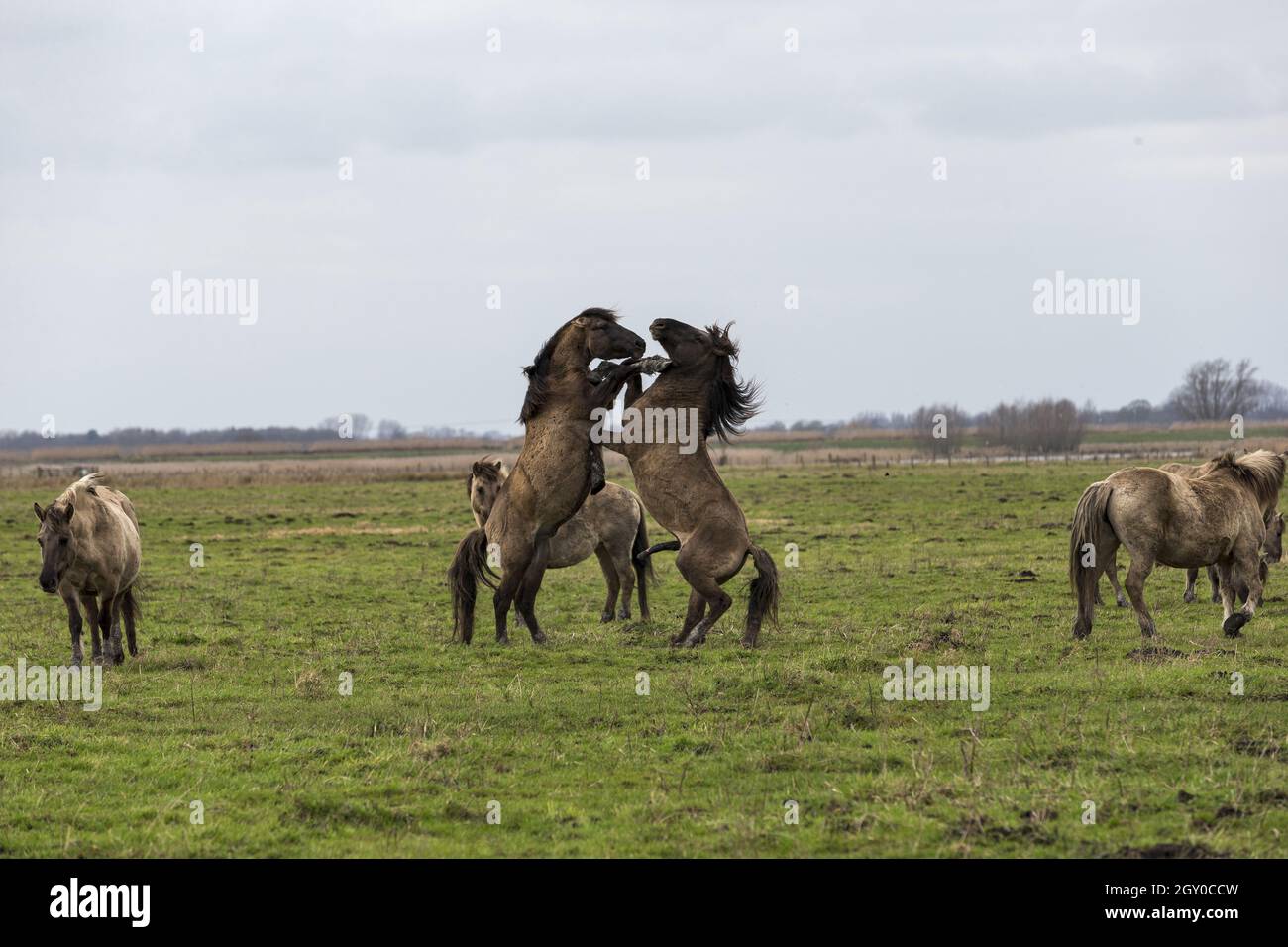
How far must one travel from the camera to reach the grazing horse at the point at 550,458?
13.2 metres

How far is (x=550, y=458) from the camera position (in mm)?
13469

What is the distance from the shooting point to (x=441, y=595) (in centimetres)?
1898

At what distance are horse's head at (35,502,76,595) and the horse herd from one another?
1 cm

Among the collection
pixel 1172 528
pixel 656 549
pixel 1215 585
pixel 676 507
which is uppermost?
pixel 676 507

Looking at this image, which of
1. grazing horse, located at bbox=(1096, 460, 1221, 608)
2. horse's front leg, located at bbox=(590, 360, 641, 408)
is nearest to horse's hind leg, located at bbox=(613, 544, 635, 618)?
horse's front leg, located at bbox=(590, 360, 641, 408)

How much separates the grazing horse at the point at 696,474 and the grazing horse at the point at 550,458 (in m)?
0.36

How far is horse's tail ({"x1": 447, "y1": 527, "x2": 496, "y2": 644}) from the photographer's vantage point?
14.2 metres

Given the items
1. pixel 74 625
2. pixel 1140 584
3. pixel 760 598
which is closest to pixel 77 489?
pixel 74 625

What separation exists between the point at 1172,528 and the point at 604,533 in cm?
668

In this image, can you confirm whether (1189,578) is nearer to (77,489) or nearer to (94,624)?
(94,624)
